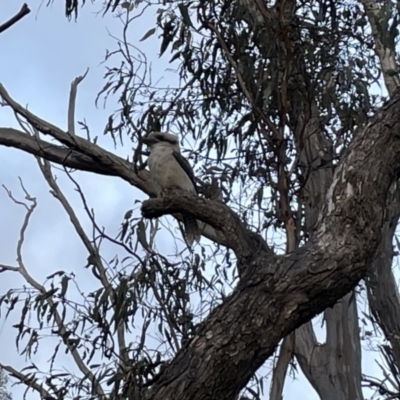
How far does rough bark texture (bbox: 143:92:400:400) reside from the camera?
212 centimetres

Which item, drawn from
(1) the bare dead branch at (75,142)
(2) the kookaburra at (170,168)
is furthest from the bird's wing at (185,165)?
(1) the bare dead branch at (75,142)

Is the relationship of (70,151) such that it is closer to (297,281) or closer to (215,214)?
(215,214)

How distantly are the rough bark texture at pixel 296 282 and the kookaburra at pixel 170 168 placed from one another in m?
1.51

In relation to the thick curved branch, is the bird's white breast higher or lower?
higher

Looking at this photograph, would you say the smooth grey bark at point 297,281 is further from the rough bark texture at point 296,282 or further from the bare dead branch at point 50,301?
the bare dead branch at point 50,301

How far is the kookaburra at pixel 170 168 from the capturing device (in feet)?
12.6

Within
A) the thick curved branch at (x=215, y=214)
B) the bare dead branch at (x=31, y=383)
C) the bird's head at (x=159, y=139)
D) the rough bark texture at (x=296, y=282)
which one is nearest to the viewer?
the rough bark texture at (x=296, y=282)

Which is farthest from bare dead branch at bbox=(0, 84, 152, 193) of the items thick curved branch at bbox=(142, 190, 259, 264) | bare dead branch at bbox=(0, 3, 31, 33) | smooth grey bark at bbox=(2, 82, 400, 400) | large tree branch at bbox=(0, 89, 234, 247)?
bare dead branch at bbox=(0, 3, 31, 33)

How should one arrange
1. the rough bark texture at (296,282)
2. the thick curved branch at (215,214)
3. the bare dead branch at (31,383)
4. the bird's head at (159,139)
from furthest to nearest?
the bird's head at (159,139)
the bare dead branch at (31,383)
the thick curved branch at (215,214)
the rough bark texture at (296,282)

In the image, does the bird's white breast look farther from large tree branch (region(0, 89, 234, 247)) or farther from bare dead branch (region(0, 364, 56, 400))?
bare dead branch (region(0, 364, 56, 400))

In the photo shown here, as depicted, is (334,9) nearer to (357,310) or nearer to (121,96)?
(121,96)

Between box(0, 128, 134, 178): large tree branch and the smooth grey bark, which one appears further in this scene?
box(0, 128, 134, 178): large tree branch

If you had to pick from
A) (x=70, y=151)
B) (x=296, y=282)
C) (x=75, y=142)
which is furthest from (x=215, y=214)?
(x=70, y=151)

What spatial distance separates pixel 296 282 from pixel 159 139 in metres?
1.94
